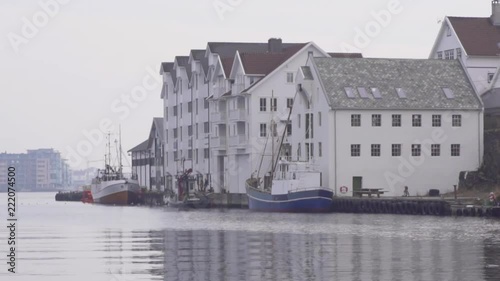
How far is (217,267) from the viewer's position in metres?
39.9

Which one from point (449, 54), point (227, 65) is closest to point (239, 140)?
point (227, 65)

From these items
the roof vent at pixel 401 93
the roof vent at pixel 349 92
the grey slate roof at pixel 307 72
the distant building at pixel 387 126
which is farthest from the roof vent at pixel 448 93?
the grey slate roof at pixel 307 72

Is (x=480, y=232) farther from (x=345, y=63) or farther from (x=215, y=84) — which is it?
(x=215, y=84)

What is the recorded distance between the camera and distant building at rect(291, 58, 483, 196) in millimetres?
99375

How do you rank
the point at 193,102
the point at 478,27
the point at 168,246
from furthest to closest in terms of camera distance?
the point at 193,102, the point at 478,27, the point at 168,246

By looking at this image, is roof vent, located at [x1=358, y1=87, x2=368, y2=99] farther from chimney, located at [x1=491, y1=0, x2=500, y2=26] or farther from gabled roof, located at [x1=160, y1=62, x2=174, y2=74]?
gabled roof, located at [x1=160, y1=62, x2=174, y2=74]

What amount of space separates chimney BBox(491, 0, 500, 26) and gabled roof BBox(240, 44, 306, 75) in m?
17.6

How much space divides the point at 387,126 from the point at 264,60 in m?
21.6

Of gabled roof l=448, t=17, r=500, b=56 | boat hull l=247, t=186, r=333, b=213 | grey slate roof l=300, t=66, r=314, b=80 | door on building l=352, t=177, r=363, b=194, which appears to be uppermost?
gabled roof l=448, t=17, r=500, b=56

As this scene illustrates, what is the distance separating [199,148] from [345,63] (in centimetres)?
3432

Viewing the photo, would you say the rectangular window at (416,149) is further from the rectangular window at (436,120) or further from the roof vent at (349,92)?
the roof vent at (349,92)

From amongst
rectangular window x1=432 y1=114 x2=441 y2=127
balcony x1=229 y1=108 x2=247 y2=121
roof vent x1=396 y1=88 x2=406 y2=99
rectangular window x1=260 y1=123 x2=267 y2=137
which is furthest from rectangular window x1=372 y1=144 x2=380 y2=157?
balcony x1=229 y1=108 x2=247 y2=121

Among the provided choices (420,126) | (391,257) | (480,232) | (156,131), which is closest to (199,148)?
(156,131)

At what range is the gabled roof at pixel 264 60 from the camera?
11703cm
